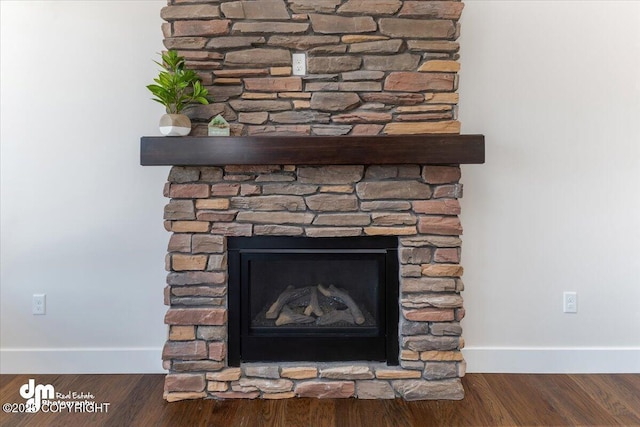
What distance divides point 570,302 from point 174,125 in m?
2.28

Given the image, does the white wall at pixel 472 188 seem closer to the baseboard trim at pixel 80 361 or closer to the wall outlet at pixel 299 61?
the baseboard trim at pixel 80 361

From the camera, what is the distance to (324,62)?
6.99ft

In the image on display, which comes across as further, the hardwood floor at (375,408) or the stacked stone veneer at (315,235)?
the stacked stone veneer at (315,235)

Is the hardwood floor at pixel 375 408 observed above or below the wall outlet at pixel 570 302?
below

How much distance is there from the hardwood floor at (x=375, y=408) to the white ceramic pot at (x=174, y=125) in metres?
1.29

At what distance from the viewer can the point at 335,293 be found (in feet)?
7.46

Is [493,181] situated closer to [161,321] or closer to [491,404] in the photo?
[491,404]

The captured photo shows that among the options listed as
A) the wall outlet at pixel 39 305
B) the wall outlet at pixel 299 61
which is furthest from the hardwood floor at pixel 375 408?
the wall outlet at pixel 299 61

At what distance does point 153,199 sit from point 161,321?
2.23 feet

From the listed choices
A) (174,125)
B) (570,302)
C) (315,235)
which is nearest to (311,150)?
(315,235)

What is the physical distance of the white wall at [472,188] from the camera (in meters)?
2.36

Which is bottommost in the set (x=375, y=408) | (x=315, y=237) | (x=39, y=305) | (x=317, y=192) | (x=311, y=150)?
(x=375, y=408)

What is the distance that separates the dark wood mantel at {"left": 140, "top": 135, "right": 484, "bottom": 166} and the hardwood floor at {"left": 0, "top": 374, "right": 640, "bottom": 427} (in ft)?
3.77

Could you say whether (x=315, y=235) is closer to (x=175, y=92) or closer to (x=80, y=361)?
(x=175, y=92)
